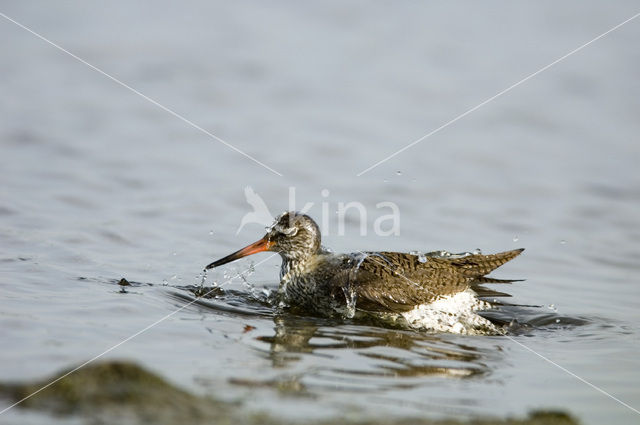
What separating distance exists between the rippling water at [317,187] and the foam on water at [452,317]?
27 centimetres

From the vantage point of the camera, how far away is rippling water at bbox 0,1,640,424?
19.7 feet

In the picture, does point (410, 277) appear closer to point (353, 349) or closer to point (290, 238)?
point (290, 238)

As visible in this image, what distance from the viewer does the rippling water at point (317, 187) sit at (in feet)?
19.7

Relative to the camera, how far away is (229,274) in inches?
352

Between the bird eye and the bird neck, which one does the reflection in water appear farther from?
the bird eye

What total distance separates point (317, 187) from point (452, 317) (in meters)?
4.12

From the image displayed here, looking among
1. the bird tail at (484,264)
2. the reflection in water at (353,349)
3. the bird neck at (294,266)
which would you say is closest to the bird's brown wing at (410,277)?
the bird tail at (484,264)

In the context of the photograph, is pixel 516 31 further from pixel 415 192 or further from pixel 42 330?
pixel 42 330

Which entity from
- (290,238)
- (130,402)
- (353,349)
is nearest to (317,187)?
(290,238)

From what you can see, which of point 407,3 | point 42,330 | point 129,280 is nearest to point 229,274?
point 129,280

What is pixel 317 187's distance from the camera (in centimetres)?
1150

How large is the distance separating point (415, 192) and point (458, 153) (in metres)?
1.65

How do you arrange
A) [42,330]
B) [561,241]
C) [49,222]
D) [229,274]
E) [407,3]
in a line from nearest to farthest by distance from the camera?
1. [42,330]
2. [229,274]
3. [49,222]
4. [561,241]
5. [407,3]

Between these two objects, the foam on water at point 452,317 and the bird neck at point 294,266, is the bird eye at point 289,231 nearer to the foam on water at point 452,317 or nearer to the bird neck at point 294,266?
the bird neck at point 294,266
